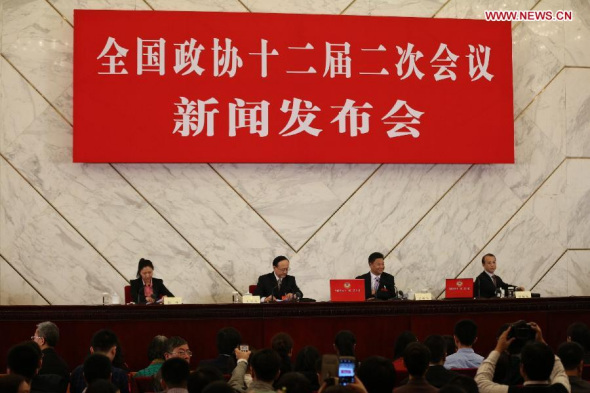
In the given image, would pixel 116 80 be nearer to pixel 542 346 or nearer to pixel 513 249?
pixel 513 249

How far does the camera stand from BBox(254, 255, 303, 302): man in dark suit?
782 centimetres

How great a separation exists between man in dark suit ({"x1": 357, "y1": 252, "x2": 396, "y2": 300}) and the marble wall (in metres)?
A: 0.55

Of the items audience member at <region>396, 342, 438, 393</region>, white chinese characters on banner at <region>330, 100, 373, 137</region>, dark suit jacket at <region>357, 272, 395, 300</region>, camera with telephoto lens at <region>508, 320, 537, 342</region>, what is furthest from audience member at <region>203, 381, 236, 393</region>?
white chinese characters on banner at <region>330, 100, 373, 137</region>

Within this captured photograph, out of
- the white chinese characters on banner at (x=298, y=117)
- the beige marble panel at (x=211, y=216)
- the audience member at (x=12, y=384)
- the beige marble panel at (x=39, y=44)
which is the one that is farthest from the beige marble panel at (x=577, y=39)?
the audience member at (x=12, y=384)

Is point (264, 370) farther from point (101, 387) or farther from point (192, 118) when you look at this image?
point (192, 118)

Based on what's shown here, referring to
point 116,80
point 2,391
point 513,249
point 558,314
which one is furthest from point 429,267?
point 2,391

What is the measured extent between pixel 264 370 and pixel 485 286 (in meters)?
4.58

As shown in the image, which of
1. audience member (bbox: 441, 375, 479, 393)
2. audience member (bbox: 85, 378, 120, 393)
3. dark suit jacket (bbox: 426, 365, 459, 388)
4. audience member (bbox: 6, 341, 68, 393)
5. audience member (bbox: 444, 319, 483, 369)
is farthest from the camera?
audience member (bbox: 444, 319, 483, 369)

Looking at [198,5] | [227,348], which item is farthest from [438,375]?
[198,5]

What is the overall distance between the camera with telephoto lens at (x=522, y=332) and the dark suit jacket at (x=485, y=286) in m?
3.74

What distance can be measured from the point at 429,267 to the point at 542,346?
5.03 metres

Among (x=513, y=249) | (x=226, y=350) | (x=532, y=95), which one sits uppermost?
(x=532, y=95)

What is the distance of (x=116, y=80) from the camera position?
8.35 metres

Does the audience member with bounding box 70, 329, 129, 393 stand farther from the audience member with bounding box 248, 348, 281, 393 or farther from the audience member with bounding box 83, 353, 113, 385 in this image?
the audience member with bounding box 248, 348, 281, 393
